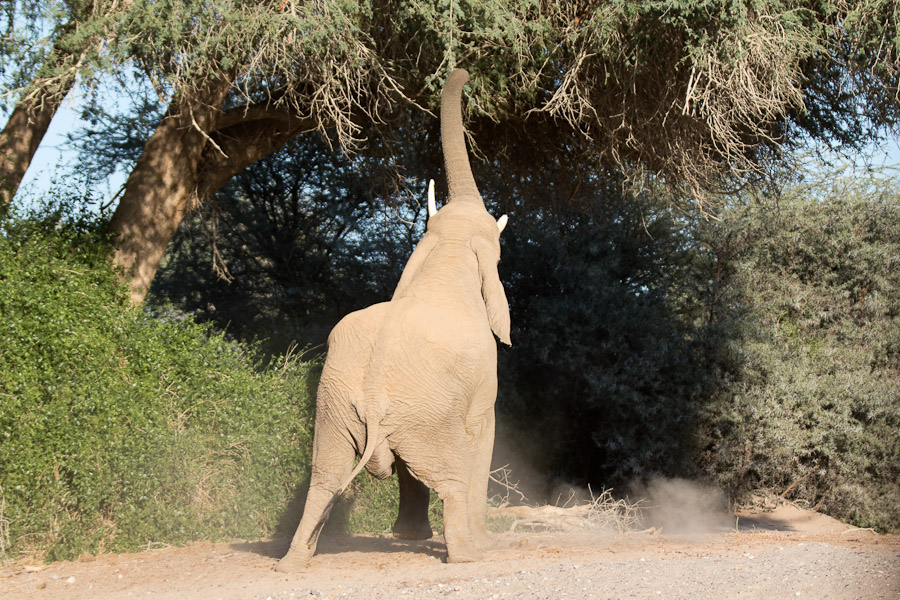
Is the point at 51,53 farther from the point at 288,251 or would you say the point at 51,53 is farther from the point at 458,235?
the point at 288,251

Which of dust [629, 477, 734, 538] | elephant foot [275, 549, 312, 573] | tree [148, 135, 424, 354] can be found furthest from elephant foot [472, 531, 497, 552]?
tree [148, 135, 424, 354]

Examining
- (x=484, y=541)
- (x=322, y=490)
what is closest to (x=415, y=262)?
(x=322, y=490)

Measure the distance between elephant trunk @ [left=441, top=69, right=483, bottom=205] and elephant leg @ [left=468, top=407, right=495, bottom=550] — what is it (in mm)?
2197

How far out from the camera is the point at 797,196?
56.0 ft

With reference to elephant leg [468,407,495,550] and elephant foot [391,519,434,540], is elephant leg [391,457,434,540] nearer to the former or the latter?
elephant foot [391,519,434,540]

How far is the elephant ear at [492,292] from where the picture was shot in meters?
7.26

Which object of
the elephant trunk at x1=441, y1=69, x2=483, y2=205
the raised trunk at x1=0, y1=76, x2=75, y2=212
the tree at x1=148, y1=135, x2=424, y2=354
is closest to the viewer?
the elephant trunk at x1=441, y1=69, x2=483, y2=205

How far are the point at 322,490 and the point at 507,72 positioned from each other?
21.3 feet

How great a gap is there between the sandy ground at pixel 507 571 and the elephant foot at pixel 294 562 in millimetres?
112

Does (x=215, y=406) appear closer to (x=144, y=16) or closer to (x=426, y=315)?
(x=426, y=315)

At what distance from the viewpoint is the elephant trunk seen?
8.14 metres

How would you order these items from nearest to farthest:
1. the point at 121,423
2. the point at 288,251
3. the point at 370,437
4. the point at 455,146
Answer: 1. the point at 370,437
2. the point at 121,423
3. the point at 455,146
4. the point at 288,251

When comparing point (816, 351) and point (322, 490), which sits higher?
point (816, 351)

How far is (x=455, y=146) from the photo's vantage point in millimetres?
8219
